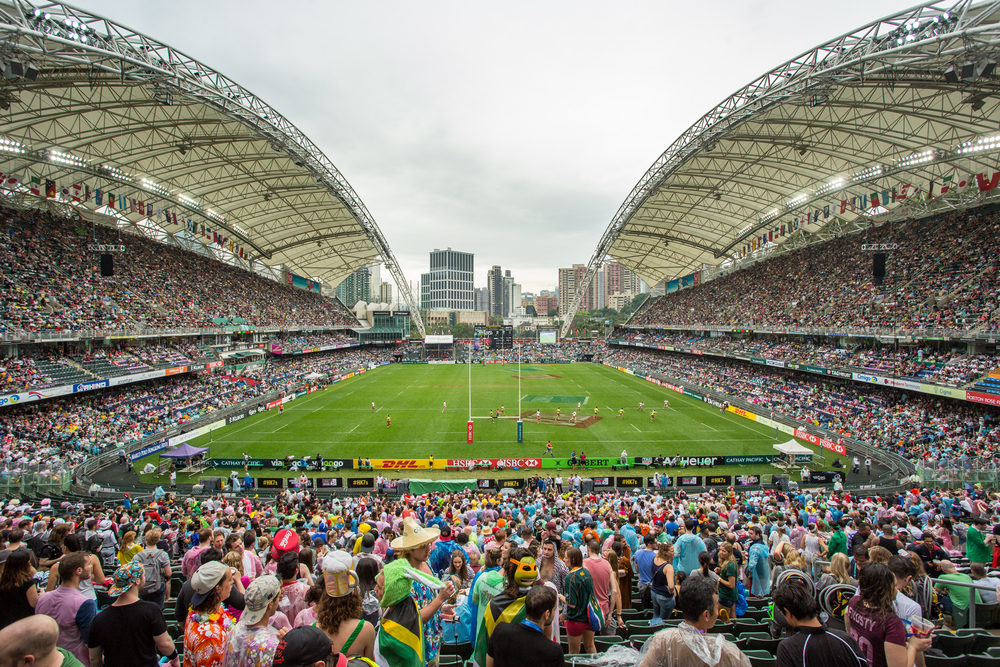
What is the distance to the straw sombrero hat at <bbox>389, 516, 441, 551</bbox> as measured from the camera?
4.62 metres

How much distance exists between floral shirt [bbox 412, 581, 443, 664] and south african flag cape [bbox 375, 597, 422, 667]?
0.23m

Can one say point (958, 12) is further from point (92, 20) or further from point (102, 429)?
point (102, 429)

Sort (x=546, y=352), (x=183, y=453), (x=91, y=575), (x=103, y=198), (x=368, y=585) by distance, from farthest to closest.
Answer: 1. (x=546, y=352)
2. (x=103, y=198)
3. (x=183, y=453)
4. (x=91, y=575)
5. (x=368, y=585)

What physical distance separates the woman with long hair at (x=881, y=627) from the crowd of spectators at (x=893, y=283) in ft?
108

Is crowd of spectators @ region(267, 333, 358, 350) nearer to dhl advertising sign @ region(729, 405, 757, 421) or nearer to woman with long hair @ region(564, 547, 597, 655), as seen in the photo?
dhl advertising sign @ region(729, 405, 757, 421)

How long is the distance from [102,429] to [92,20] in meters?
20.8

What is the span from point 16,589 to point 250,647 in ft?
9.72

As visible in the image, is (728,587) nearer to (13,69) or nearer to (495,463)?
(495,463)

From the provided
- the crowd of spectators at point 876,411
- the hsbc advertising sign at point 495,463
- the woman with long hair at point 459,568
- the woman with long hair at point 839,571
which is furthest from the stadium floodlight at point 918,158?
the woman with long hair at point 459,568

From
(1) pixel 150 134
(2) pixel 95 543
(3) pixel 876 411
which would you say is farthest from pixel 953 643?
(1) pixel 150 134

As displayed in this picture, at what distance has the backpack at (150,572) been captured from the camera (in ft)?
19.2

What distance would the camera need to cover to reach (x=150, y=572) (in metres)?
5.90

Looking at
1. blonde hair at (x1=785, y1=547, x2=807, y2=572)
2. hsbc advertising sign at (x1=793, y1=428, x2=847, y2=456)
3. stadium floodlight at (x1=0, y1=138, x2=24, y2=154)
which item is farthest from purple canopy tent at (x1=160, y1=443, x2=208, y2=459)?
hsbc advertising sign at (x1=793, y1=428, x2=847, y2=456)

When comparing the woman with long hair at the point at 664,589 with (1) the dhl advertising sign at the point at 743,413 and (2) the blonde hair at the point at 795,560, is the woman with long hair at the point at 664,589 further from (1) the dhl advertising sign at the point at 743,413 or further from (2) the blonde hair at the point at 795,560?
(1) the dhl advertising sign at the point at 743,413
